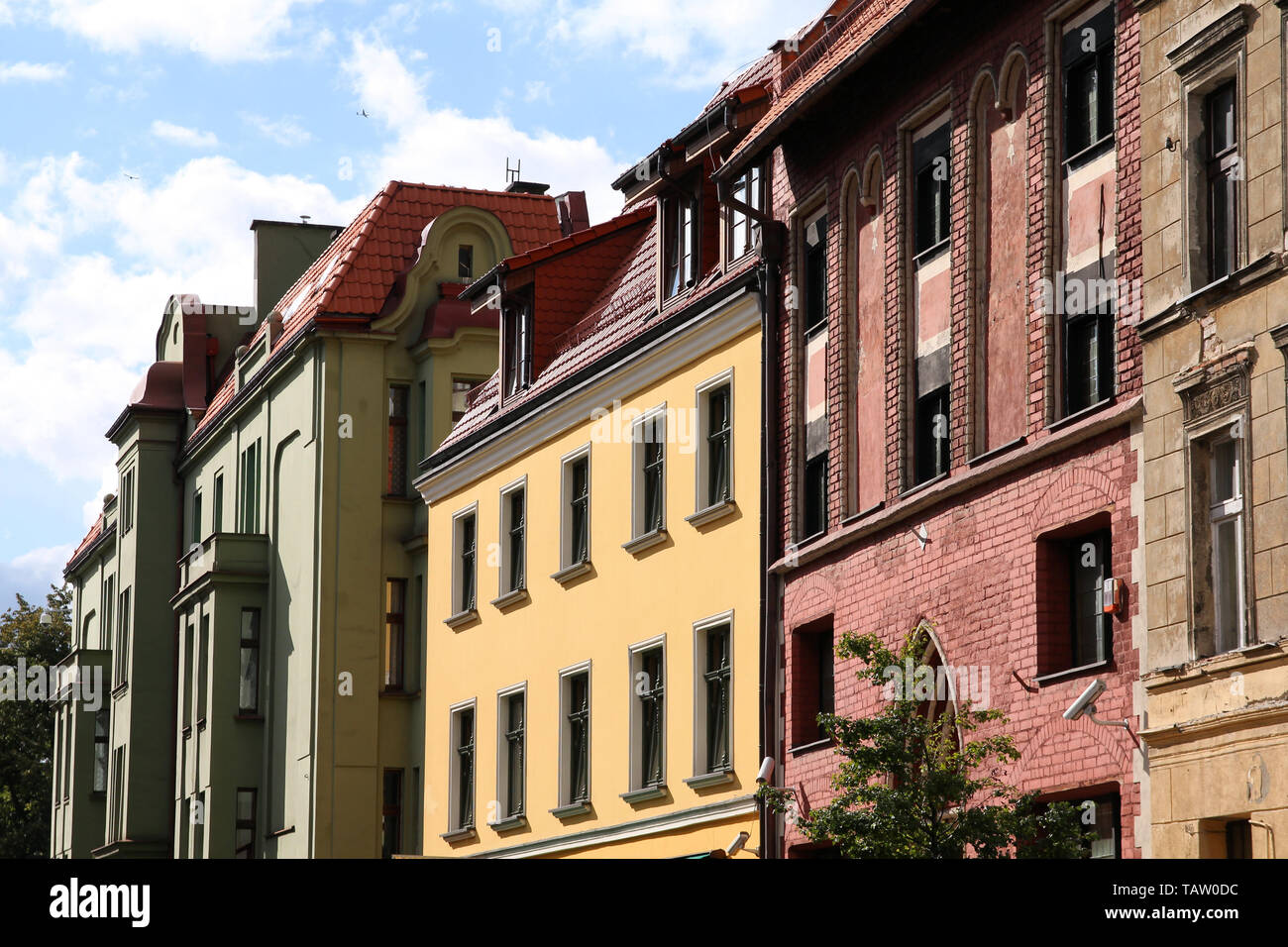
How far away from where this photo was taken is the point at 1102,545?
1986 centimetres

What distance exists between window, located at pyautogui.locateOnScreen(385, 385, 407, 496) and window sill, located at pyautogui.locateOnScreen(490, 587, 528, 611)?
6749 mm

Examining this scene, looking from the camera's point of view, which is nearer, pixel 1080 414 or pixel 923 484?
pixel 1080 414

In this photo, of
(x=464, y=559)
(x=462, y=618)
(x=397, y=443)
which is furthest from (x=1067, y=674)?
(x=397, y=443)

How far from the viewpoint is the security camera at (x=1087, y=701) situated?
62.5 feet

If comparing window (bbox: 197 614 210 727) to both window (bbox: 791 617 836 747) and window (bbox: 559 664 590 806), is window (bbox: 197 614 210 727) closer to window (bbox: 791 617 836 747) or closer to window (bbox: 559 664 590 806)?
window (bbox: 559 664 590 806)

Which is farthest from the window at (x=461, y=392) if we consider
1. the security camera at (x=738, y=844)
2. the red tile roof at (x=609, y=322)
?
the security camera at (x=738, y=844)

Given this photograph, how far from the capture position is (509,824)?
109 ft

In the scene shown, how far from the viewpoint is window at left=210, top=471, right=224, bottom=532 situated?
4922 centimetres

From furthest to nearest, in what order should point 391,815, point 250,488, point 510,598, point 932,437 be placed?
point 250,488, point 391,815, point 510,598, point 932,437

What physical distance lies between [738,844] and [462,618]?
36.8ft

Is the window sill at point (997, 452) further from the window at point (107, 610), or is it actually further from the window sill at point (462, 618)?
the window at point (107, 610)

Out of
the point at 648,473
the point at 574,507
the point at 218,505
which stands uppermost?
the point at 218,505

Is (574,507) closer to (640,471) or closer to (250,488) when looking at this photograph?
(640,471)
